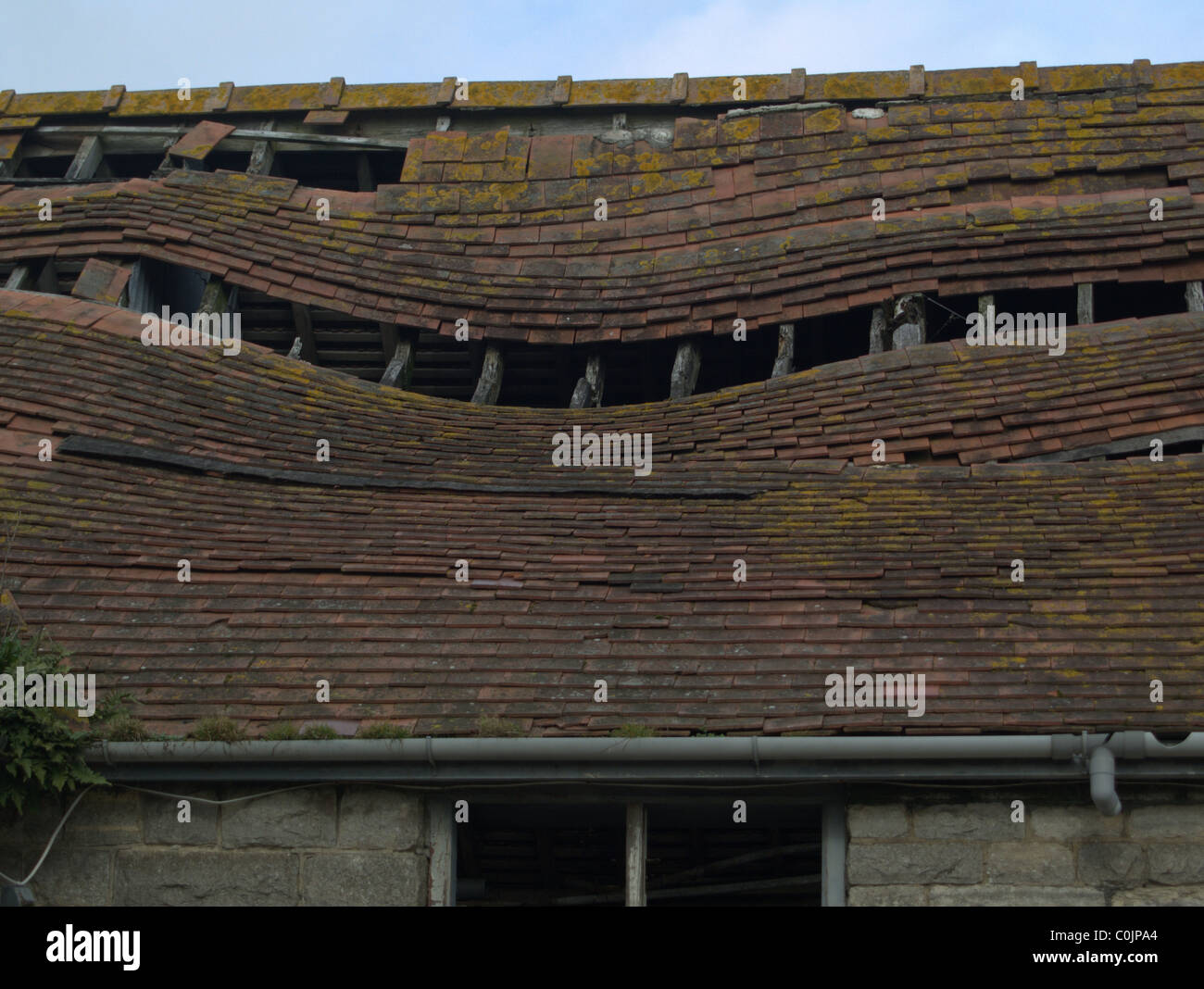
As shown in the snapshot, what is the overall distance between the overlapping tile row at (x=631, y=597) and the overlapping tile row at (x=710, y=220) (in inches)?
107

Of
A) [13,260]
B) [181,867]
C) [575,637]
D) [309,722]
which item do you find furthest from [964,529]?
[13,260]

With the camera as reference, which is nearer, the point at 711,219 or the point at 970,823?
the point at 970,823

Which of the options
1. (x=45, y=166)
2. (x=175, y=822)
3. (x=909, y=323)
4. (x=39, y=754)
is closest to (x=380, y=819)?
(x=175, y=822)

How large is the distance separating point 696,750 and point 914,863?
1042mm

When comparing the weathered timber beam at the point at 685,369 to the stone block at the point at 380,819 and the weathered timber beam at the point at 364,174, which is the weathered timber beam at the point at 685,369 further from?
the stone block at the point at 380,819

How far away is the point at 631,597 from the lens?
8.70 meters

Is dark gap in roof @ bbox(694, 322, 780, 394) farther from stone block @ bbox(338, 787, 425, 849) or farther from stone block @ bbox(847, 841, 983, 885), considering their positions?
stone block @ bbox(847, 841, 983, 885)

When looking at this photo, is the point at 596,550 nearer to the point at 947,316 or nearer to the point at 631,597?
the point at 631,597

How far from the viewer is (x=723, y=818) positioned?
336 inches

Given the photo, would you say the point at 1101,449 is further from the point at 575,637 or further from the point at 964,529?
the point at 575,637

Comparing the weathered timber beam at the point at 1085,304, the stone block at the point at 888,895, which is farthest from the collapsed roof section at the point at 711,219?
the stone block at the point at 888,895

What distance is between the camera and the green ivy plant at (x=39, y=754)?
7.56 meters

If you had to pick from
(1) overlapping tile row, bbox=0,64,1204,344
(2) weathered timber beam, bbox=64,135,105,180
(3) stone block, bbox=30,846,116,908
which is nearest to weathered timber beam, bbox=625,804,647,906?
(3) stone block, bbox=30,846,116,908

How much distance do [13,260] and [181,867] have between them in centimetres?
681
